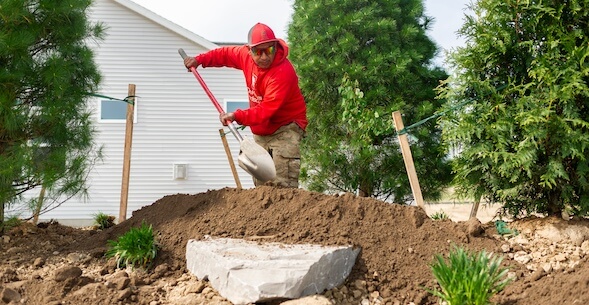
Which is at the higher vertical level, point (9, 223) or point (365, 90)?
point (365, 90)

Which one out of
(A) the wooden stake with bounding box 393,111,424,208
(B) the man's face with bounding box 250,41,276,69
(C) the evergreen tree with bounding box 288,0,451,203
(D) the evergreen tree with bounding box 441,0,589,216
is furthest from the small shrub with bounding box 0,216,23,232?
(C) the evergreen tree with bounding box 288,0,451,203

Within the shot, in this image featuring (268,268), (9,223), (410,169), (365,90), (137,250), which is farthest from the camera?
(365,90)

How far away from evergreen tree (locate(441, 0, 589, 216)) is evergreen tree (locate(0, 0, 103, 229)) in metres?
3.77

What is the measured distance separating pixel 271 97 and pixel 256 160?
0.62 meters

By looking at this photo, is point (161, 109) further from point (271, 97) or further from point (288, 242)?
point (288, 242)

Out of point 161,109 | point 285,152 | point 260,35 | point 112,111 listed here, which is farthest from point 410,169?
point 112,111

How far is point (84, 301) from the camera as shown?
4.46 meters

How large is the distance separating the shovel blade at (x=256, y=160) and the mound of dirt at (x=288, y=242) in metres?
0.28

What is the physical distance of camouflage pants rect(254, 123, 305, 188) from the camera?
642cm

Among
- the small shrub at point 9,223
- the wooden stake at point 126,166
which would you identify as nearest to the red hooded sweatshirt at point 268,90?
the wooden stake at point 126,166

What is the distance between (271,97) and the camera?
237 inches

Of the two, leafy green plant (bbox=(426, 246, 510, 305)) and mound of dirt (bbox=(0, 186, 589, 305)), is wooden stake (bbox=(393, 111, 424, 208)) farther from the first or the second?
leafy green plant (bbox=(426, 246, 510, 305))

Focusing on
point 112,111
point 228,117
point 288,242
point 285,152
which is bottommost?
point 288,242

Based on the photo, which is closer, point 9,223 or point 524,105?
point 524,105
